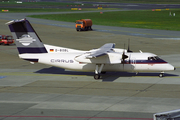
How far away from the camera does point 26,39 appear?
104ft

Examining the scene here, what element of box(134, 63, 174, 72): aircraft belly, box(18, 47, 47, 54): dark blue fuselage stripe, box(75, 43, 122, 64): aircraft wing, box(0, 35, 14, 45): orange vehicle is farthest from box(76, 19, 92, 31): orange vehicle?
box(134, 63, 174, 72): aircraft belly

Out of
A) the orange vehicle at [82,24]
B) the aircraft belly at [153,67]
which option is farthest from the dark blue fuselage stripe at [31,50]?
the orange vehicle at [82,24]

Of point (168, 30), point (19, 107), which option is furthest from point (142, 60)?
point (168, 30)

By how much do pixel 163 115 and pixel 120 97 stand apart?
11.6 metres

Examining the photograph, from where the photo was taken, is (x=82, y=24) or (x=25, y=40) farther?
(x=82, y=24)

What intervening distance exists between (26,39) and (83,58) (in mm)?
7108

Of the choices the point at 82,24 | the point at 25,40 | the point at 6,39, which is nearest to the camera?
the point at 25,40

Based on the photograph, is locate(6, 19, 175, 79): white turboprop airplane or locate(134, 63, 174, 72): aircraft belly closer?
locate(6, 19, 175, 79): white turboprop airplane

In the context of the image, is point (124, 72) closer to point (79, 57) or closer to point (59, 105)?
point (79, 57)

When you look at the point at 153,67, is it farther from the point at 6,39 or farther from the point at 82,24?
the point at 82,24

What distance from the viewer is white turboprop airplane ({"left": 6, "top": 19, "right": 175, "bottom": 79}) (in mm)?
29438

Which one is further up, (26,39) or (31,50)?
(26,39)

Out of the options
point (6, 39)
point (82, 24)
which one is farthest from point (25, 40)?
point (82, 24)

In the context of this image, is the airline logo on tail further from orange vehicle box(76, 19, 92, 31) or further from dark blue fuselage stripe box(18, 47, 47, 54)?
orange vehicle box(76, 19, 92, 31)
